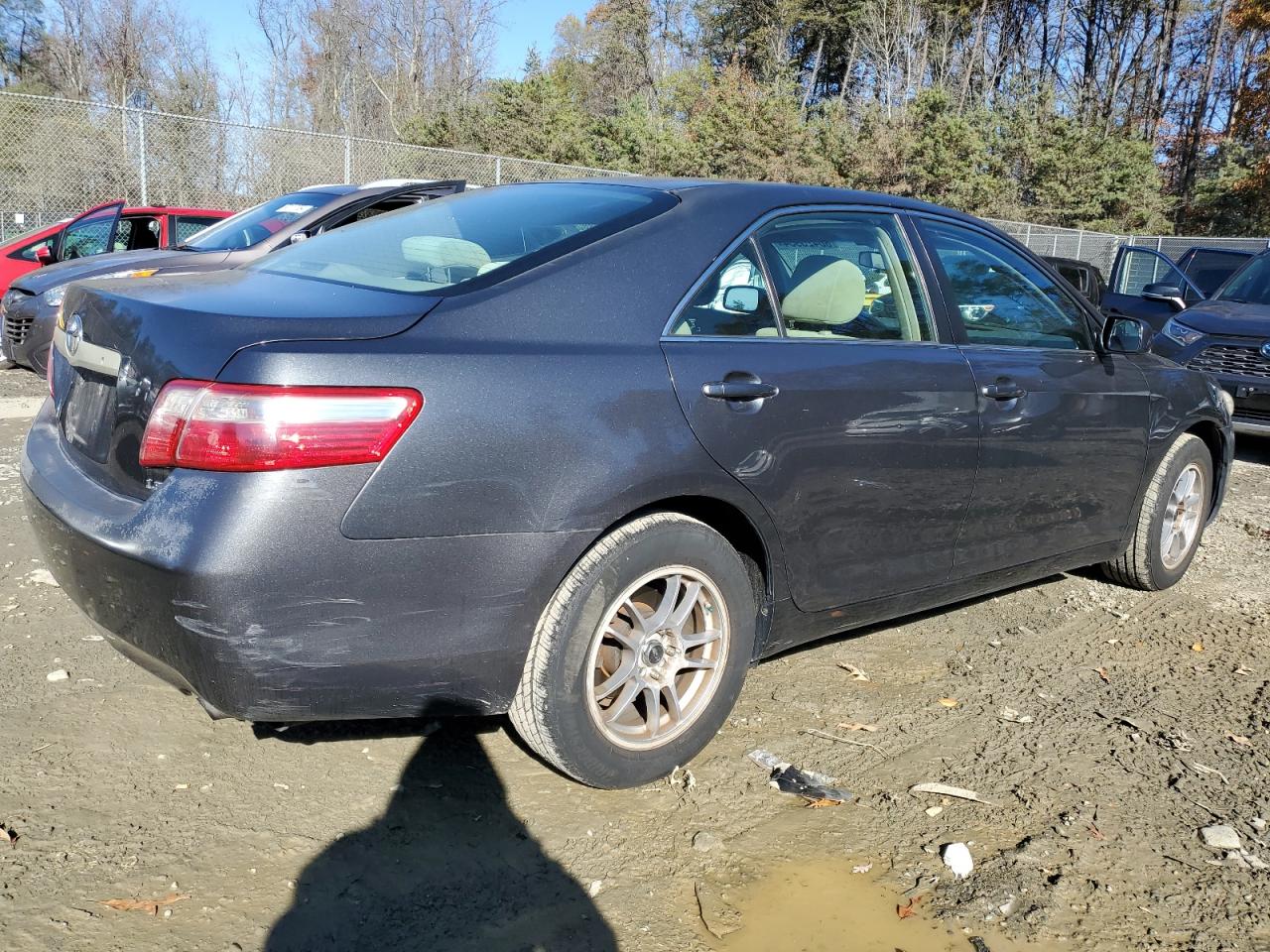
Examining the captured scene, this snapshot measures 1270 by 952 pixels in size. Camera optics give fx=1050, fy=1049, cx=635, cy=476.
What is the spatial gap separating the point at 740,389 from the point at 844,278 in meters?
0.73

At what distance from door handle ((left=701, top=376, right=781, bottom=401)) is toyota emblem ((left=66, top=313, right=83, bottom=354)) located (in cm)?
159

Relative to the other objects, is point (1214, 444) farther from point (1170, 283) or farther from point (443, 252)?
point (1170, 283)

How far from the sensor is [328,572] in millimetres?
2180

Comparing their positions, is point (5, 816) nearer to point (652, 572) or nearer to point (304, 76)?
point (652, 572)

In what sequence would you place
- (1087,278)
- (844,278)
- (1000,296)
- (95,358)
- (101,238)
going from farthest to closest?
(1087,278) → (101,238) → (1000,296) → (844,278) → (95,358)

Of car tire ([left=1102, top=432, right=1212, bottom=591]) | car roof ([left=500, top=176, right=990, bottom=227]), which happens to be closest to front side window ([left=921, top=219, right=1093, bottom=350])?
car roof ([left=500, top=176, right=990, bottom=227])

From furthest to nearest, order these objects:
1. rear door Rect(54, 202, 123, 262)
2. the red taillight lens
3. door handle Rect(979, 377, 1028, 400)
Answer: rear door Rect(54, 202, 123, 262), door handle Rect(979, 377, 1028, 400), the red taillight lens

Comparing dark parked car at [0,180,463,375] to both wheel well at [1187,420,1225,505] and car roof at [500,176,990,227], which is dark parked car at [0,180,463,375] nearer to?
car roof at [500,176,990,227]

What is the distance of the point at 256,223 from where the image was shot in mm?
8289

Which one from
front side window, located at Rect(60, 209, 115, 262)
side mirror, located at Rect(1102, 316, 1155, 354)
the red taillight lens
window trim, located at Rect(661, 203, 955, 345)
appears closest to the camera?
the red taillight lens

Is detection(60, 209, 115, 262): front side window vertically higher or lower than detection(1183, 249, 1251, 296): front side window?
lower

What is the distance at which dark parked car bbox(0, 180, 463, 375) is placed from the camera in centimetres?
761

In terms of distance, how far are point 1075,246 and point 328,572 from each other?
1121 inches

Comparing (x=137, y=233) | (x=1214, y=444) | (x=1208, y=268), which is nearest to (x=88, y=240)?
(x=137, y=233)
